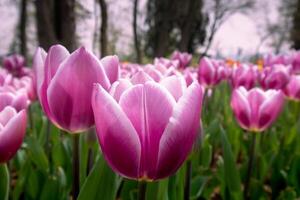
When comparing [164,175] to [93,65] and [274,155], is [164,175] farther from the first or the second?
[274,155]

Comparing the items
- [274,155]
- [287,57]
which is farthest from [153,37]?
[274,155]

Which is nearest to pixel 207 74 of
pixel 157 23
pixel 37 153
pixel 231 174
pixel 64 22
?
pixel 231 174

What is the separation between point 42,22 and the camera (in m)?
6.63

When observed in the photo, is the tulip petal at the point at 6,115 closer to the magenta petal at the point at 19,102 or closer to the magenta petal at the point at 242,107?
the magenta petal at the point at 19,102

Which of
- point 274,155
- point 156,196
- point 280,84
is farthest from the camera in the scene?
point 280,84

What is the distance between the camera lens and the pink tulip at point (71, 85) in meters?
0.78

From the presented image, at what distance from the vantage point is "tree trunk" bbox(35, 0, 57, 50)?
6129 mm

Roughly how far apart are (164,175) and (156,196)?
268 mm

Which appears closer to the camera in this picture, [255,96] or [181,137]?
[181,137]

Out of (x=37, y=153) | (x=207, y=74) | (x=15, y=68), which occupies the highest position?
(x=207, y=74)

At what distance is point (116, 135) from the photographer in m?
0.67

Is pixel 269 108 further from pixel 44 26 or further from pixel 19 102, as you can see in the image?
pixel 44 26

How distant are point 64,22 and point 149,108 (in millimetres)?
7372

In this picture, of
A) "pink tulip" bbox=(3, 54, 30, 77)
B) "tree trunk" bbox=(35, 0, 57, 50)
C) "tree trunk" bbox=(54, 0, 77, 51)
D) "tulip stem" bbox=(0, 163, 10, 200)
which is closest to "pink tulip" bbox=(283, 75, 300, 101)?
"tulip stem" bbox=(0, 163, 10, 200)
